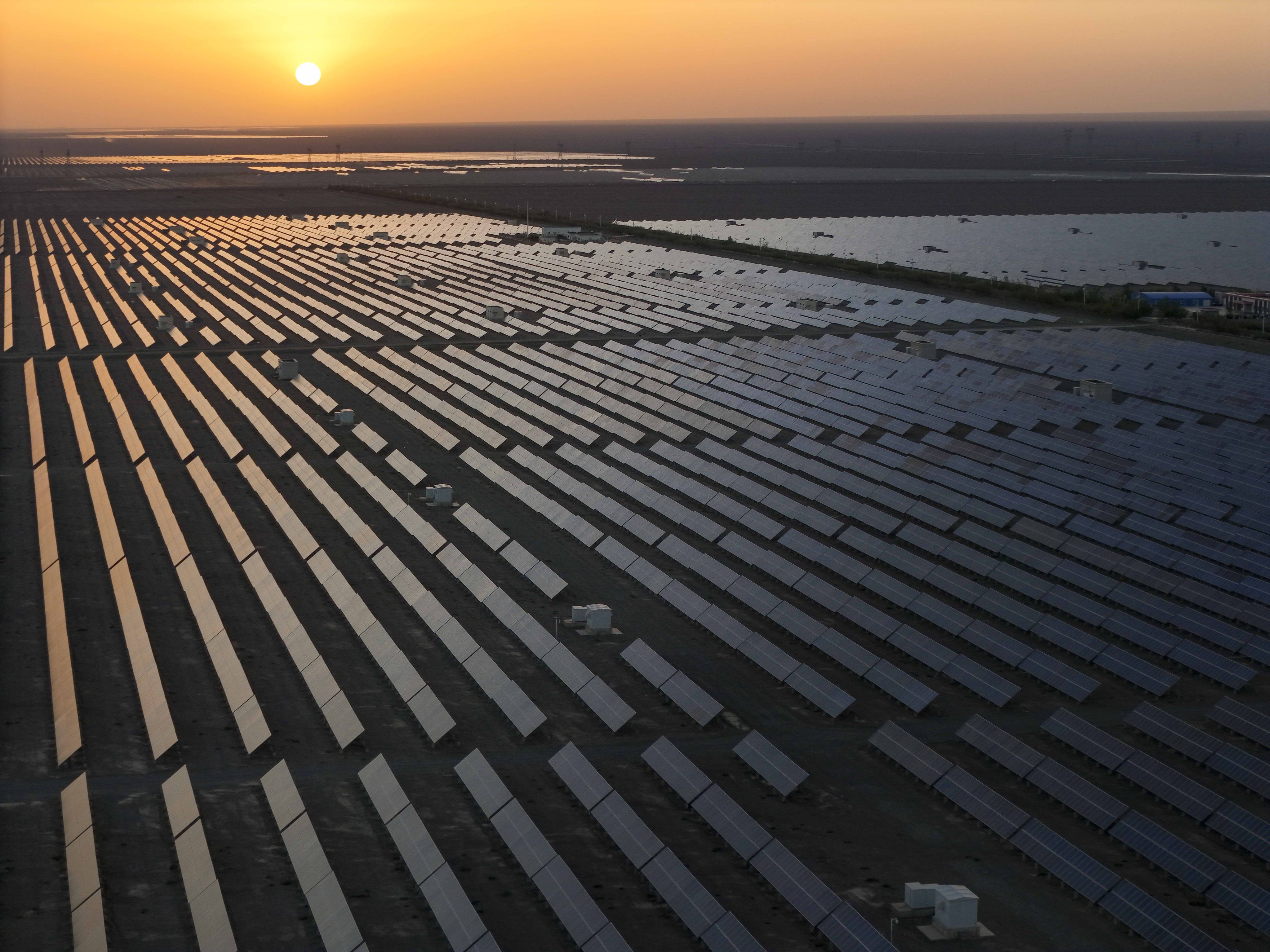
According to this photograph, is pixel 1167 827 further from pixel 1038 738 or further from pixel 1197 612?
pixel 1197 612

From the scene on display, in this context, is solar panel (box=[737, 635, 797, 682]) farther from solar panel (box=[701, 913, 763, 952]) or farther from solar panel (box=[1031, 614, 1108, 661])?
solar panel (box=[701, 913, 763, 952])

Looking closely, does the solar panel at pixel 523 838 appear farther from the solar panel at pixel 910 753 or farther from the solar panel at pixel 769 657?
the solar panel at pixel 769 657

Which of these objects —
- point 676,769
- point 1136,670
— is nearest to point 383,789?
point 676,769

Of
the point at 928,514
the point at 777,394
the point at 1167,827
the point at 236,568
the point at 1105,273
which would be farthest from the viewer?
the point at 1105,273

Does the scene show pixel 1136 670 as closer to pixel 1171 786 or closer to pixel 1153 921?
pixel 1171 786

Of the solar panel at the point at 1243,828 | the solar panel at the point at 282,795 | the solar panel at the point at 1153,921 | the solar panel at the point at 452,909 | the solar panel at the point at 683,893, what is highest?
the solar panel at the point at 282,795

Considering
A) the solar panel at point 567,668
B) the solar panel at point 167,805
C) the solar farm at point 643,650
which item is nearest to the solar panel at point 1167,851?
the solar farm at point 643,650

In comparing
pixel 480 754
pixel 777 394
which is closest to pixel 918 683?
pixel 480 754

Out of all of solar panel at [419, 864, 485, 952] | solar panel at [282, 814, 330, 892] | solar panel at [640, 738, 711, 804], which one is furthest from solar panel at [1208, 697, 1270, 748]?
solar panel at [282, 814, 330, 892]
